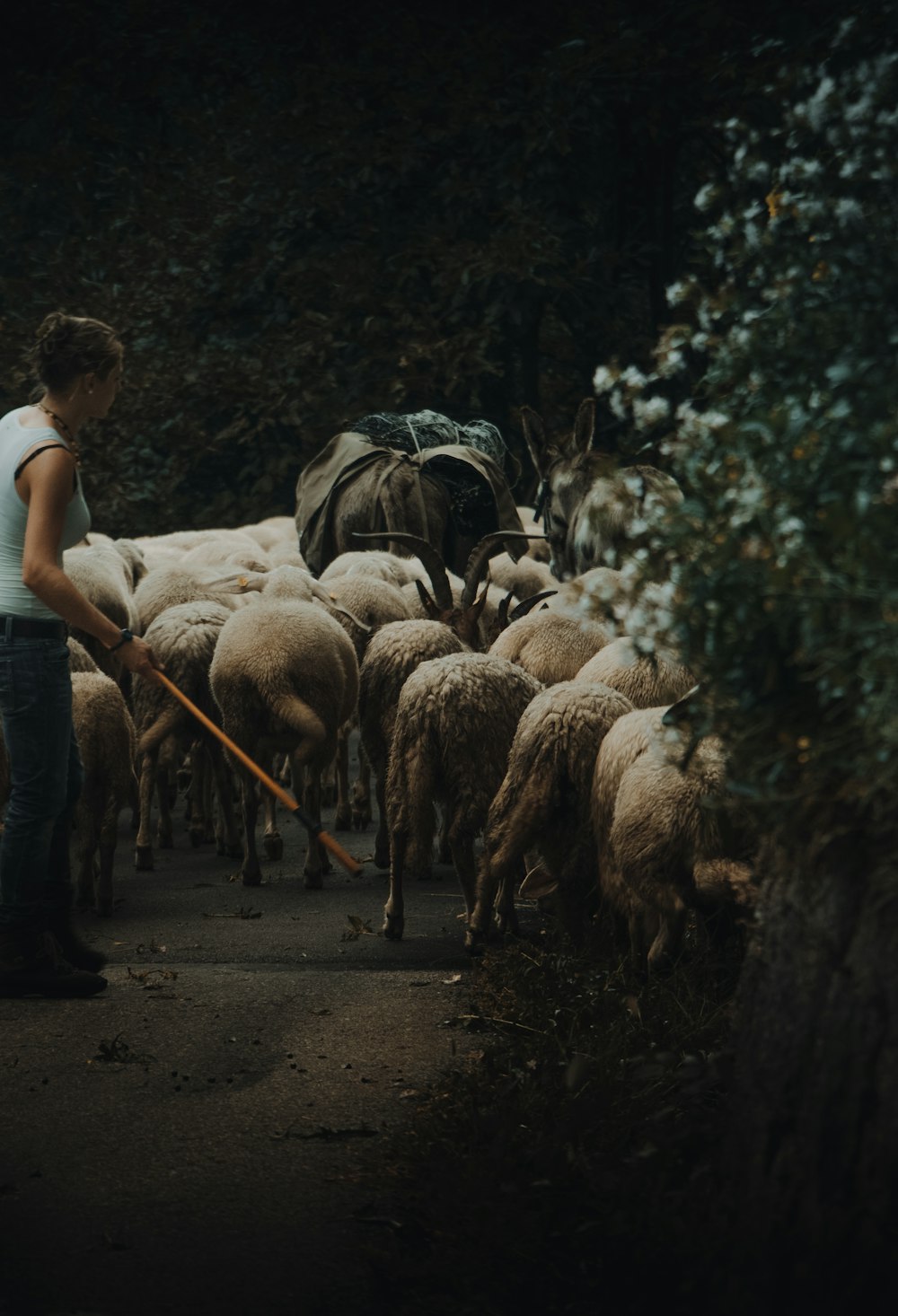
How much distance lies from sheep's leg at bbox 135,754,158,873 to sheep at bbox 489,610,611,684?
1956 mm

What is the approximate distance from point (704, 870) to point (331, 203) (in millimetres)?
17217

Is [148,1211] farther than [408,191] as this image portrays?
No

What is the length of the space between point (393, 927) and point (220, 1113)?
2.19 metres

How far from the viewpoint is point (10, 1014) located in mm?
4805

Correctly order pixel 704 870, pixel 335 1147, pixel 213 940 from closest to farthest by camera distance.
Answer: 1. pixel 335 1147
2. pixel 704 870
3. pixel 213 940

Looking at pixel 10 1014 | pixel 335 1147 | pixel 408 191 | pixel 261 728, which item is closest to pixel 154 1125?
pixel 335 1147

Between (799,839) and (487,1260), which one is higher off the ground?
(799,839)

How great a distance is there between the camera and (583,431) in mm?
9438

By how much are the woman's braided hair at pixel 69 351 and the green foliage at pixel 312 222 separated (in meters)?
13.7

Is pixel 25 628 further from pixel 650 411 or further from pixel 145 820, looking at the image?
pixel 145 820

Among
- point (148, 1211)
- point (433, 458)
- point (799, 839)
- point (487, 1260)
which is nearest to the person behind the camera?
point (799, 839)

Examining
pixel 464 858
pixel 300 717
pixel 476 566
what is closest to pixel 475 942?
pixel 464 858

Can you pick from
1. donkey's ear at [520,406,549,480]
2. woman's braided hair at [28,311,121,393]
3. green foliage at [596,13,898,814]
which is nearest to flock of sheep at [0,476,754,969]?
green foliage at [596,13,898,814]

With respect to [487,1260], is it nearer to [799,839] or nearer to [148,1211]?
[148,1211]
